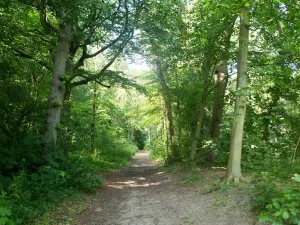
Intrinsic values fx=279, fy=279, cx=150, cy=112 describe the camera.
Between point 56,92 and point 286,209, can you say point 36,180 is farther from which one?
point 286,209

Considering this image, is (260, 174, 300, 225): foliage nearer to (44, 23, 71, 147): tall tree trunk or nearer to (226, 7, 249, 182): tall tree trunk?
(226, 7, 249, 182): tall tree trunk

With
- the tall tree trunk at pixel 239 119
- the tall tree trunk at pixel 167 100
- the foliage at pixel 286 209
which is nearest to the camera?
the foliage at pixel 286 209

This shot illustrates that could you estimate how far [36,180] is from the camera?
7223 mm

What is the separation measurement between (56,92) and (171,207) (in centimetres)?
526

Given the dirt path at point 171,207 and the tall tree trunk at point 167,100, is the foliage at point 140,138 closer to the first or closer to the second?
the tall tree trunk at point 167,100

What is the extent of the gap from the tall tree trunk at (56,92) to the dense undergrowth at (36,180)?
0.65 m

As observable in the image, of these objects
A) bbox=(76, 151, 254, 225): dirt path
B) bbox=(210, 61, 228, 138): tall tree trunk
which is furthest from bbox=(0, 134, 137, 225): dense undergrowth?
bbox=(210, 61, 228, 138): tall tree trunk

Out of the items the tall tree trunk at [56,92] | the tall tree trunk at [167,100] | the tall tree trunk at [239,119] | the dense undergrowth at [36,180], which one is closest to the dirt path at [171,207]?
the tall tree trunk at [239,119]

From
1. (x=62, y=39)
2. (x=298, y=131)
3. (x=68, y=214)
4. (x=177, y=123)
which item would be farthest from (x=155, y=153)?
(x=68, y=214)

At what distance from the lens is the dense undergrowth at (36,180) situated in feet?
19.2

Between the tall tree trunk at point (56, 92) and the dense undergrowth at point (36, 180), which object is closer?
→ the dense undergrowth at point (36, 180)

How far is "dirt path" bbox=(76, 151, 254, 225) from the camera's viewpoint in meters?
6.14

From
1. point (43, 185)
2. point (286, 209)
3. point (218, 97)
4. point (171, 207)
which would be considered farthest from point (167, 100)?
point (286, 209)

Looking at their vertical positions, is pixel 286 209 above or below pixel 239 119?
below
